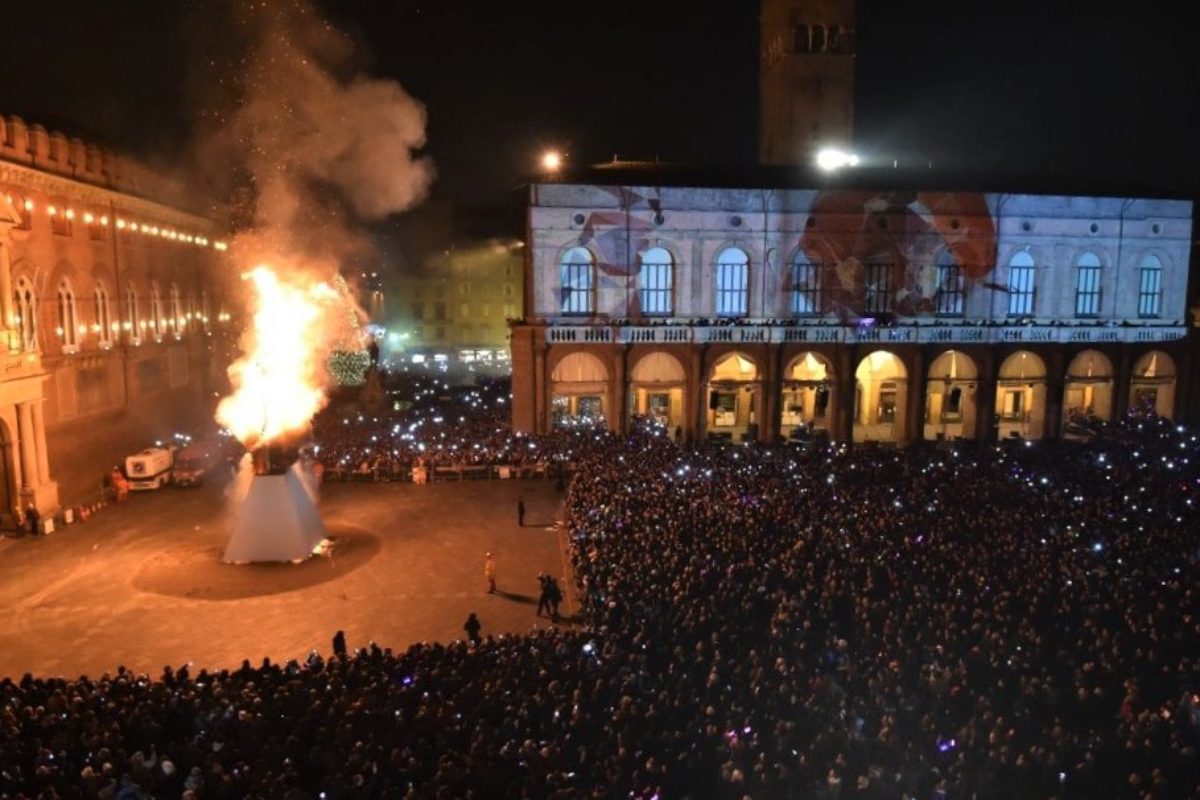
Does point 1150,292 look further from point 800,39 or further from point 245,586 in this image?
point 245,586

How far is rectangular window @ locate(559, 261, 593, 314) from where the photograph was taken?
40375mm

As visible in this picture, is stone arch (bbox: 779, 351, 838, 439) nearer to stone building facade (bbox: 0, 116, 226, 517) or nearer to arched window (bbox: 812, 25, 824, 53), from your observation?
arched window (bbox: 812, 25, 824, 53)

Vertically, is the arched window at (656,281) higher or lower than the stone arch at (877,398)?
higher

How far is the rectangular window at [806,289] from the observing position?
4162cm

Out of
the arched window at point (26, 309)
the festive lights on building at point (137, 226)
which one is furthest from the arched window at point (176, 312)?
the arched window at point (26, 309)

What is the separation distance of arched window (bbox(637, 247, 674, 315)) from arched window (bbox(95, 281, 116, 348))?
22836 millimetres

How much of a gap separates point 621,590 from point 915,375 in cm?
2925

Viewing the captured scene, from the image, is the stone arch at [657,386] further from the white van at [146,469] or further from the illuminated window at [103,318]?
the illuminated window at [103,318]

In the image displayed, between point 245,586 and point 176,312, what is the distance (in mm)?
26049

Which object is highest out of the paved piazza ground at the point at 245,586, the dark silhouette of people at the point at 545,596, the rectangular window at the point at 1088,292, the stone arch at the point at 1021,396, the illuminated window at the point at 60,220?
the illuminated window at the point at 60,220

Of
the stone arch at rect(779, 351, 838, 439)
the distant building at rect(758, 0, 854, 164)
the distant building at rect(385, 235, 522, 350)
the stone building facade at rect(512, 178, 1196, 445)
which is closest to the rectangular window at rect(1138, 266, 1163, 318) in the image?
the stone building facade at rect(512, 178, 1196, 445)

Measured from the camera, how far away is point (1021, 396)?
45.0 metres

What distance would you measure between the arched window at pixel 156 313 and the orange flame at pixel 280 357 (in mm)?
16135

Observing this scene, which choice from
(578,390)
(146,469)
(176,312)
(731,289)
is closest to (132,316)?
(176,312)
